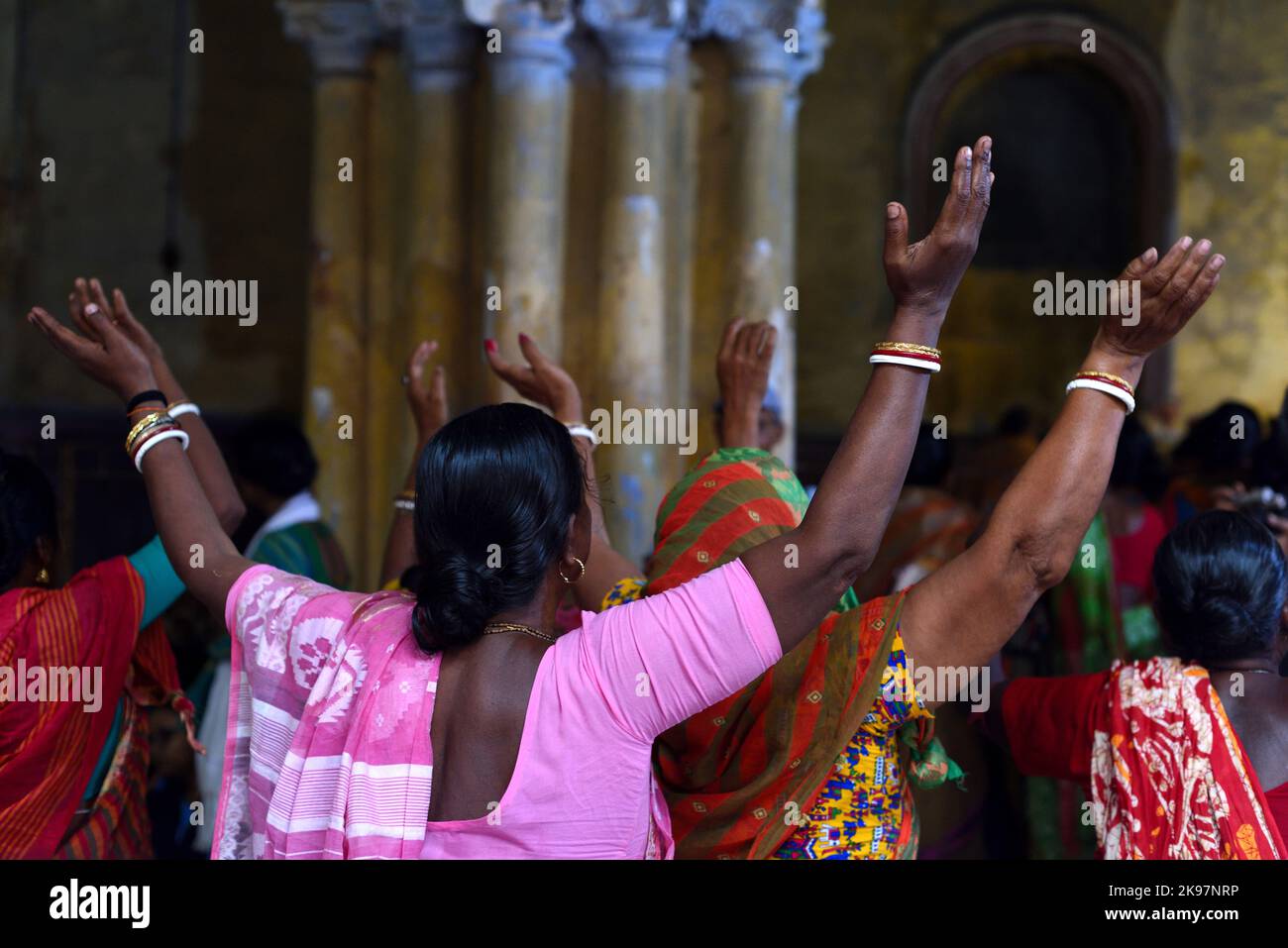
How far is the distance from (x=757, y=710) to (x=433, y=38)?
3.15m

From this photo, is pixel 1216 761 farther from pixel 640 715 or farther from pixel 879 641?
pixel 640 715

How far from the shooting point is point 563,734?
5.32 feet

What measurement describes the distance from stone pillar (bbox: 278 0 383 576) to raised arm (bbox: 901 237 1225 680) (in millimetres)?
3099

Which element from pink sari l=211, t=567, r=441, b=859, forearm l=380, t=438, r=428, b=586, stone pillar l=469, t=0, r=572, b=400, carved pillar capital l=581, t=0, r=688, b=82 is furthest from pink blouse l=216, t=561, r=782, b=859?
carved pillar capital l=581, t=0, r=688, b=82

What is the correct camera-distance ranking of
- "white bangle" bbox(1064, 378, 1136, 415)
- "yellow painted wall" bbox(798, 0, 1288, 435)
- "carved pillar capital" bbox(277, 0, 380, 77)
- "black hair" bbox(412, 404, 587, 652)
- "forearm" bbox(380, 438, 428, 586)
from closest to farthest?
1. "black hair" bbox(412, 404, 587, 652)
2. "white bangle" bbox(1064, 378, 1136, 415)
3. "forearm" bbox(380, 438, 428, 586)
4. "carved pillar capital" bbox(277, 0, 380, 77)
5. "yellow painted wall" bbox(798, 0, 1288, 435)

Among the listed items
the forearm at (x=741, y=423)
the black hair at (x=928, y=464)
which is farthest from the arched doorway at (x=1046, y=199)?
the forearm at (x=741, y=423)

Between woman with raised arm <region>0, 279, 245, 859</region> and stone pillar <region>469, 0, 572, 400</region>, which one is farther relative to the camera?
stone pillar <region>469, 0, 572, 400</region>

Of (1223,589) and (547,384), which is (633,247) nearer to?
(547,384)

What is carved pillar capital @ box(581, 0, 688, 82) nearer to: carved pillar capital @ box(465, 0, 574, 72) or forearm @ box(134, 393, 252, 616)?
carved pillar capital @ box(465, 0, 574, 72)

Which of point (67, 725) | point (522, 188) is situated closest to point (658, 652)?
point (67, 725)

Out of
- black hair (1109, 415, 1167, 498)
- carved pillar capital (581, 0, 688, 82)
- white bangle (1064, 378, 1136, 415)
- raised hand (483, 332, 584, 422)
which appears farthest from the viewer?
carved pillar capital (581, 0, 688, 82)

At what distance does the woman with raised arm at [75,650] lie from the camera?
2.22m

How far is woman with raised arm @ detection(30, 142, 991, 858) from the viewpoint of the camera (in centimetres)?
159
